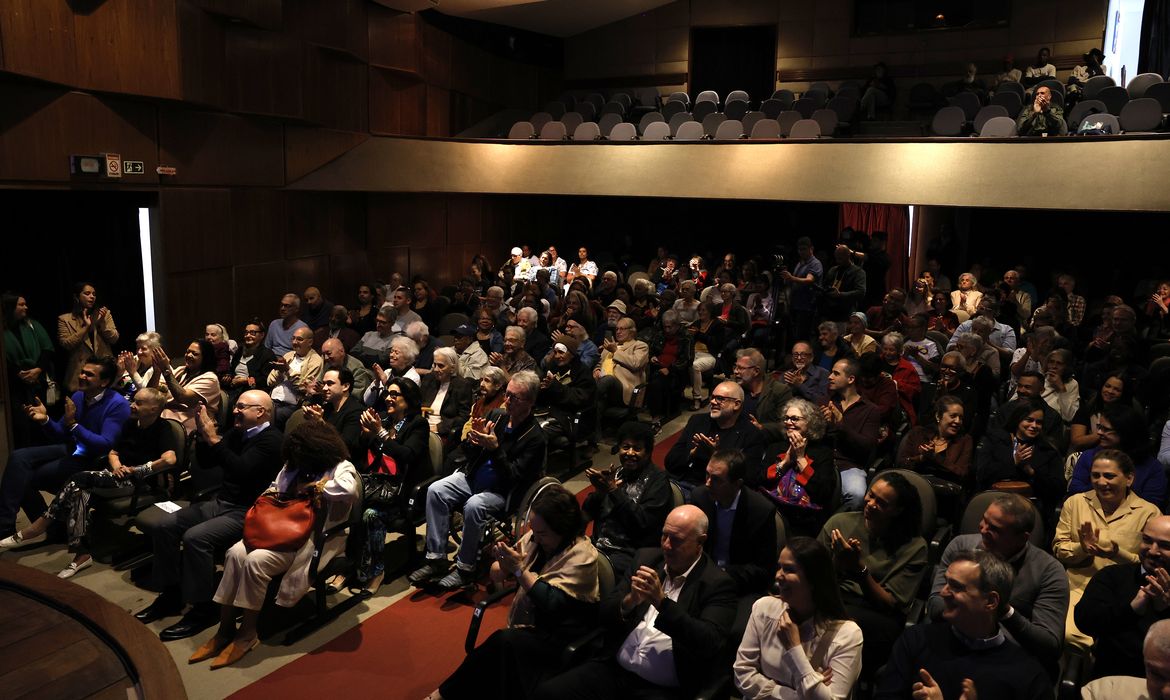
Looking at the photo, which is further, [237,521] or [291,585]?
[237,521]

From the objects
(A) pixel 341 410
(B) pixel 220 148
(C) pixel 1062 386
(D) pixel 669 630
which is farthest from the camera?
(B) pixel 220 148

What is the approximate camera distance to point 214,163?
8.30 m

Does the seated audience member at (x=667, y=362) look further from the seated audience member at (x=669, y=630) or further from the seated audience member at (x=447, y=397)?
the seated audience member at (x=669, y=630)

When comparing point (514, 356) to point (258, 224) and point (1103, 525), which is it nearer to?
point (1103, 525)

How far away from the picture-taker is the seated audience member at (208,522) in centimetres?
394

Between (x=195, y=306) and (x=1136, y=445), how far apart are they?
7743 millimetres

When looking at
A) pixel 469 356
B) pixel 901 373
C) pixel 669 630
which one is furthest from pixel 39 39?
pixel 901 373

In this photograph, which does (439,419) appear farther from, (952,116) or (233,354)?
(952,116)

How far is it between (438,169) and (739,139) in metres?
3.77

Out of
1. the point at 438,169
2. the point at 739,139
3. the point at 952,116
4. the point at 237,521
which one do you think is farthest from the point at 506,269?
the point at 237,521

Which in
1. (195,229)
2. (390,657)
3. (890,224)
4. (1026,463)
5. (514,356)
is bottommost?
(390,657)

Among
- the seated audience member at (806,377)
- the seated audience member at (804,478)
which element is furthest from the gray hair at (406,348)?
the seated audience member at (804,478)

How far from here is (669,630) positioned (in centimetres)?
268

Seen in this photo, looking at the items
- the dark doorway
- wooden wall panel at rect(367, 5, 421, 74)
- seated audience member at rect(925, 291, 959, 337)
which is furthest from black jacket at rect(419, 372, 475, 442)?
the dark doorway
